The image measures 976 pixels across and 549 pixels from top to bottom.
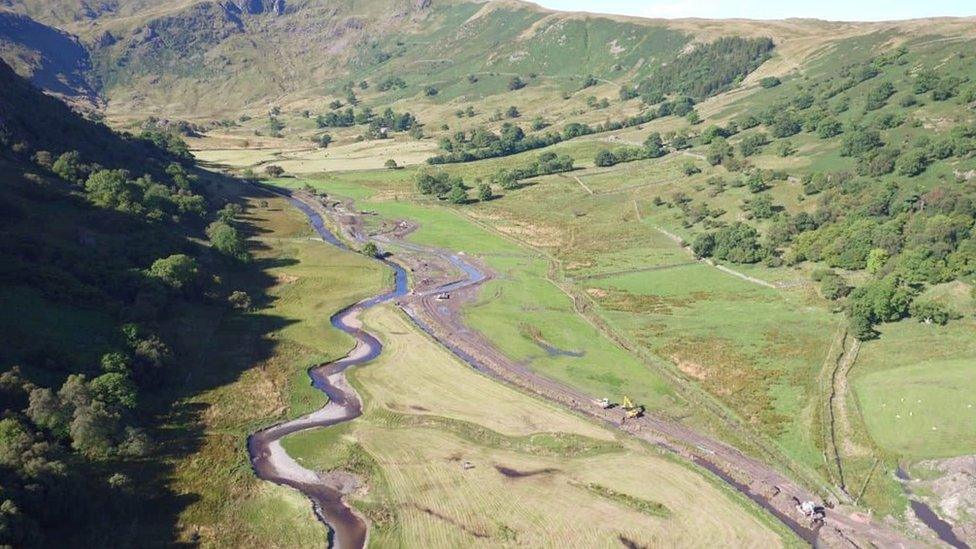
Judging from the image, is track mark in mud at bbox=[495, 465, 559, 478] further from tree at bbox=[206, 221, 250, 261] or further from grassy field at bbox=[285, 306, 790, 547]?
tree at bbox=[206, 221, 250, 261]

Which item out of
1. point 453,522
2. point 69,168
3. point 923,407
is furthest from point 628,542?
point 69,168

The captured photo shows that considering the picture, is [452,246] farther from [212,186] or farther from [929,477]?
[929,477]

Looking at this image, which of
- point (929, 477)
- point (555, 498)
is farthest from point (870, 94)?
point (555, 498)

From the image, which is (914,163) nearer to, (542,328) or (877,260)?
(877,260)

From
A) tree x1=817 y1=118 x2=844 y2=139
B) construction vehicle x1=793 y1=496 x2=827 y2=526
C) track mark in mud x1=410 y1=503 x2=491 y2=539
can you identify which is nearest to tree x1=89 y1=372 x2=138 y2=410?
track mark in mud x1=410 y1=503 x2=491 y2=539

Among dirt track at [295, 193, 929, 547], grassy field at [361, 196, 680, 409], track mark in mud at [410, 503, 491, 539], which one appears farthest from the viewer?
grassy field at [361, 196, 680, 409]

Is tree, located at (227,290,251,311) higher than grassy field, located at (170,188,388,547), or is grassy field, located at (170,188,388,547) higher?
tree, located at (227,290,251,311)
